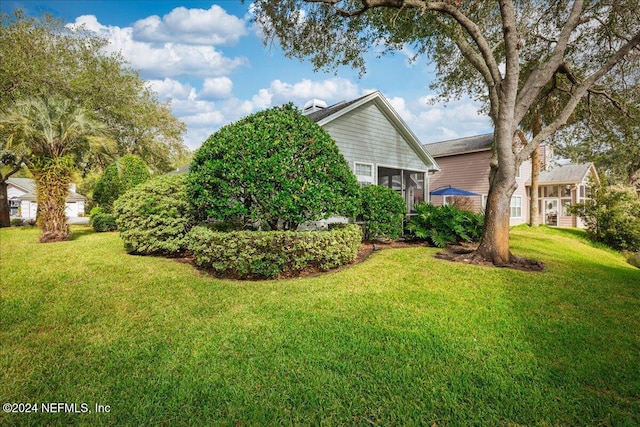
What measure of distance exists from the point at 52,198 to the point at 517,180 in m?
25.5

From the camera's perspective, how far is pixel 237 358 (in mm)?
2986

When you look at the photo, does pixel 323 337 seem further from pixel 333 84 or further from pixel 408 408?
pixel 333 84

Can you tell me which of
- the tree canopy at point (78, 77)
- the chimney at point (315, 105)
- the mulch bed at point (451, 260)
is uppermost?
the tree canopy at point (78, 77)

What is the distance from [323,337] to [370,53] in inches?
367

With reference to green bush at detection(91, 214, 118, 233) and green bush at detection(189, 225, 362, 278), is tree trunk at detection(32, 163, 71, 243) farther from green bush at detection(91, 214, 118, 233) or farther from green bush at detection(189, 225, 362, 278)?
green bush at detection(189, 225, 362, 278)

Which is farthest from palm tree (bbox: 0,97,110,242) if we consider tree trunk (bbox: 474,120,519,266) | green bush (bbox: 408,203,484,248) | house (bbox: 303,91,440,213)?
tree trunk (bbox: 474,120,519,266)

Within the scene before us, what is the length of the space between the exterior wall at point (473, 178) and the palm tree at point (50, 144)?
19720 mm

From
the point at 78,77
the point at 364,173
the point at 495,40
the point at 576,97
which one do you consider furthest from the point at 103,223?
the point at 576,97

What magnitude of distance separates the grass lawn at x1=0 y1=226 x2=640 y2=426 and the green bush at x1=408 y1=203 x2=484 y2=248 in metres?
3.53

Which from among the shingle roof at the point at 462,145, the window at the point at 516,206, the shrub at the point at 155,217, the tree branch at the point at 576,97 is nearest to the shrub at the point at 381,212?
the tree branch at the point at 576,97

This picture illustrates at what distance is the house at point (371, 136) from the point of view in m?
10.7

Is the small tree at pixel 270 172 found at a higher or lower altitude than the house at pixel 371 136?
lower

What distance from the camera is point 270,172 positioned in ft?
19.0

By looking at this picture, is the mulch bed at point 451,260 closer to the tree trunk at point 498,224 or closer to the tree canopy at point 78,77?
the tree trunk at point 498,224
